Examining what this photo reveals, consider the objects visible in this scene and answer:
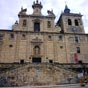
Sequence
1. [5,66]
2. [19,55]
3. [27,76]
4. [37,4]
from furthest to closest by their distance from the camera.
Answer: [37,4] → [19,55] → [5,66] → [27,76]

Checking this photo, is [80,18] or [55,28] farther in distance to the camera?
[80,18]

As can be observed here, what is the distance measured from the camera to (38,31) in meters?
37.8

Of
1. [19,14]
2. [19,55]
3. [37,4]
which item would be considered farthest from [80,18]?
[19,55]

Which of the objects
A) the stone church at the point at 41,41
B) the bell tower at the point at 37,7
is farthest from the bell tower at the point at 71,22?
the bell tower at the point at 37,7

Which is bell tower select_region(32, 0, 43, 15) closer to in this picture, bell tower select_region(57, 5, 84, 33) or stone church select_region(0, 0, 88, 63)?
stone church select_region(0, 0, 88, 63)

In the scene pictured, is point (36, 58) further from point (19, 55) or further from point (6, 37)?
point (6, 37)

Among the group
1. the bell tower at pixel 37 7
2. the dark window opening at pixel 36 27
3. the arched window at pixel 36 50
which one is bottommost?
the arched window at pixel 36 50

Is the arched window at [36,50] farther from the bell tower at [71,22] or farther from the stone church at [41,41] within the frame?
the bell tower at [71,22]

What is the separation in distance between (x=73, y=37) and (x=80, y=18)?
6.34 m

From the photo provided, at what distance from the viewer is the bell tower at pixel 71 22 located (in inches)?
1570

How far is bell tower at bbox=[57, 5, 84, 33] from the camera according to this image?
3988 centimetres

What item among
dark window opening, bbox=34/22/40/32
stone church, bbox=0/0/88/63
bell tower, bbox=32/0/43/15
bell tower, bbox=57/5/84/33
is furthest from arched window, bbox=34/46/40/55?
bell tower, bbox=32/0/43/15

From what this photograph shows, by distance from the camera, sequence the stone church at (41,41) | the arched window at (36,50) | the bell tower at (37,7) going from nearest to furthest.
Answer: the stone church at (41,41)
the arched window at (36,50)
the bell tower at (37,7)

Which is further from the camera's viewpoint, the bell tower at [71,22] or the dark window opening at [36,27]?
the bell tower at [71,22]
